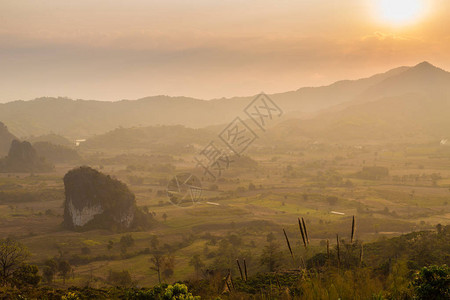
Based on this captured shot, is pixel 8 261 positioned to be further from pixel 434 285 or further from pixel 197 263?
pixel 434 285

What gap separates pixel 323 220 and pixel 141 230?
238 ft

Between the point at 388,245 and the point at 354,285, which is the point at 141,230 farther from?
the point at 354,285

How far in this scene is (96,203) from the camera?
148000mm

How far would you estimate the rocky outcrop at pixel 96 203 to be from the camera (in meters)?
144

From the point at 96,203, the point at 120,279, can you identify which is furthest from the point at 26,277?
the point at 96,203

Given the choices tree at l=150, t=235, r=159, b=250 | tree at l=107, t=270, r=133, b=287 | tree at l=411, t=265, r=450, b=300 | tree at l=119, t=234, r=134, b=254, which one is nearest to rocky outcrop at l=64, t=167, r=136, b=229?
tree at l=119, t=234, r=134, b=254

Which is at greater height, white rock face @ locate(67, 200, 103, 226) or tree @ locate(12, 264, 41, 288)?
tree @ locate(12, 264, 41, 288)

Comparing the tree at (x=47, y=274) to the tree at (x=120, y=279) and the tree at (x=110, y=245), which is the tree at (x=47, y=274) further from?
the tree at (x=110, y=245)

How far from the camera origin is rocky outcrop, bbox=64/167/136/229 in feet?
471

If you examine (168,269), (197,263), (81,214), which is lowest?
(168,269)

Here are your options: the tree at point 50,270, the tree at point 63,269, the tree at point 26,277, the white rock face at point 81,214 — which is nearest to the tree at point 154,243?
the tree at point 63,269

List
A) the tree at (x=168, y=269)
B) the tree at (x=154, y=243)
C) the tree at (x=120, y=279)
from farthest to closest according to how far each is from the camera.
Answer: the tree at (x=154, y=243) → the tree at (x=168, y=269) → the tree at (x=120, y=279)

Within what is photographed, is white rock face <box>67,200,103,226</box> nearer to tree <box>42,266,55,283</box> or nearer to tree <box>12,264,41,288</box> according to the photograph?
tree <box>42,266,55,283</box>

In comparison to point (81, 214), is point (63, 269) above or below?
below
